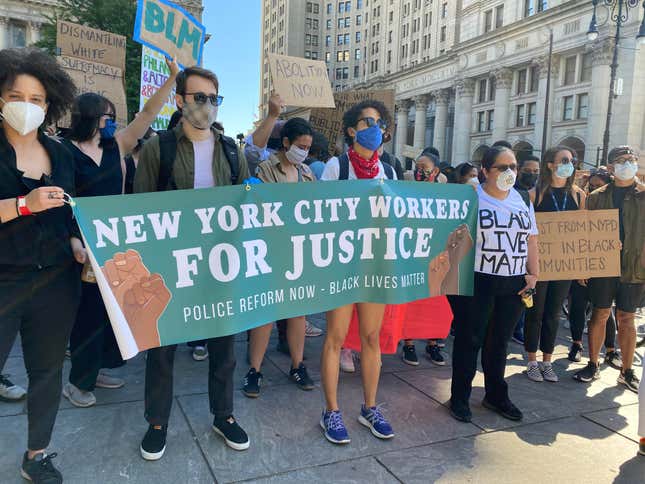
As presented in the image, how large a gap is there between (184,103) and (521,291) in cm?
271

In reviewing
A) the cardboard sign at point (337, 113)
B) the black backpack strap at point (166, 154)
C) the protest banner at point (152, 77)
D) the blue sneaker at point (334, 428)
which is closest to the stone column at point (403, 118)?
the cardboard sign at point (337, 113)

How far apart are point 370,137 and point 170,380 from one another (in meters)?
2.00

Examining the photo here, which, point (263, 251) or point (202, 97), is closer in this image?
point (202, 97)

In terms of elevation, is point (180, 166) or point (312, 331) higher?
point (180, 166)

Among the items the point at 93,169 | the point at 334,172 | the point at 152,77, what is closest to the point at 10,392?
the point at 93,169

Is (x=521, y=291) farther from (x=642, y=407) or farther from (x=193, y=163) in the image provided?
(x=193, y=163)

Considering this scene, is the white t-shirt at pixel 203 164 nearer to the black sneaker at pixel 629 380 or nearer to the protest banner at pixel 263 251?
the protest banner at pixel 263 251

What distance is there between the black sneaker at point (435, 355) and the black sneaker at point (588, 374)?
1.22 meters

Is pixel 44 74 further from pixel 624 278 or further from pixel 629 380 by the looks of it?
pixel 629 380

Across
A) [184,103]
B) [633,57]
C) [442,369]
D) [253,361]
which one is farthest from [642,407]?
[633,57]

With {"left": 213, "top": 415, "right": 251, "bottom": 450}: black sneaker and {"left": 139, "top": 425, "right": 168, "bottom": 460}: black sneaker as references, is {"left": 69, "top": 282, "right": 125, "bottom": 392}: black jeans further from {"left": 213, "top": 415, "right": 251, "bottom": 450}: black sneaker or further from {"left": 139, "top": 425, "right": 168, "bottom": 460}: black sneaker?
{"left": 213, "top": 415, "right": 251, "bottom": 450}: black sneaker

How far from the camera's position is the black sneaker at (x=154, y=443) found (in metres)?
2.83

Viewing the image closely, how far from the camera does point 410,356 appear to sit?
487cm

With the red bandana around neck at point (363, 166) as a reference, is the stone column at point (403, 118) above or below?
above
